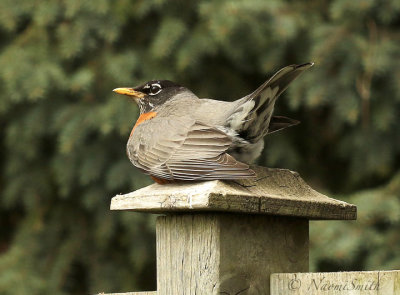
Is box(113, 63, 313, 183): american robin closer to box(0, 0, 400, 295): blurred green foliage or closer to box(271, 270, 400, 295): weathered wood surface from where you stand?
box(271, 270, 400, 295): weathered wood surface

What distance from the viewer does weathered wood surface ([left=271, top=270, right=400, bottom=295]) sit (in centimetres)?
146

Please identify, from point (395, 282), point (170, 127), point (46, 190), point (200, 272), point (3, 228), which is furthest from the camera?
point (3, 228)

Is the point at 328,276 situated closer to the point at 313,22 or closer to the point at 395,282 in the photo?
the point at 395,282

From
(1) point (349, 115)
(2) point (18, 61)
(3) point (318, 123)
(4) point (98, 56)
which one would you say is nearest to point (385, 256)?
(1) point (349, 115)

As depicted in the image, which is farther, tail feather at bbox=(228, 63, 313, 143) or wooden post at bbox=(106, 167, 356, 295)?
tail feather at bbox=(228, 63, 313, 143)

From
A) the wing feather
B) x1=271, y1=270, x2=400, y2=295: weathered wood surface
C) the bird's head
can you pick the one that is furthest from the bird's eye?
x1=271, y1=270, x2=400, y2=295: weathered wood surface

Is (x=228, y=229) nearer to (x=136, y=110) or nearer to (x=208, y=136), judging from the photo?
(x=208, y=136)

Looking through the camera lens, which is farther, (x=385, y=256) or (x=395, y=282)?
(x=385, y=256)

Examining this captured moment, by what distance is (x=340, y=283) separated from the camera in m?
1.53

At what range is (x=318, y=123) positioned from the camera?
15.4 feet

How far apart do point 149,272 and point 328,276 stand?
334cm

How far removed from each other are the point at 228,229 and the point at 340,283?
12.2 inches

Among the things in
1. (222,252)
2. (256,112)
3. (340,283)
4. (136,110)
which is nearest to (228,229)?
(222,252)

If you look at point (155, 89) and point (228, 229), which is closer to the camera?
point (228, 229)
